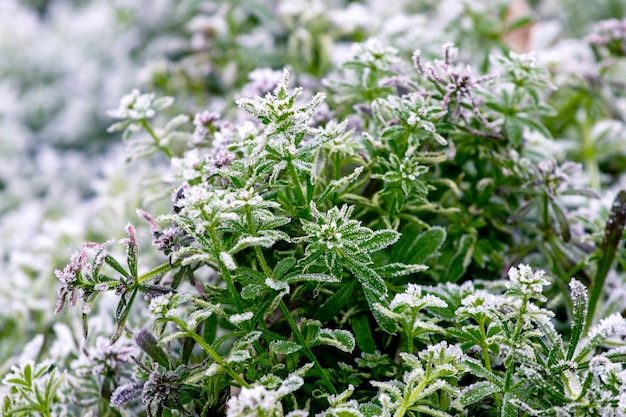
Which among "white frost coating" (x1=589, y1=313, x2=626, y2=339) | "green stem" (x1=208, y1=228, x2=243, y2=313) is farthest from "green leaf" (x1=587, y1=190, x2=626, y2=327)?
"green stem" (x1=208, y1=228, x2=243, y2=313)

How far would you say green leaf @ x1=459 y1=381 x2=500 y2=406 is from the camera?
0.88m

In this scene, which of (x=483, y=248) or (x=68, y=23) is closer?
(x=483, y=248)

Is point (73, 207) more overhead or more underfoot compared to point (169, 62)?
more underfoot

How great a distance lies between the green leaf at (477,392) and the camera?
0.88 metres

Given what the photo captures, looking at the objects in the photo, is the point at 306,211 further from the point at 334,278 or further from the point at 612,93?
the point at 612,93

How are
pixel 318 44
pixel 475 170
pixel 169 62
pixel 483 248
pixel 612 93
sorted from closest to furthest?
1. pixel 483 248
2. pixel 475 170
3. pixel 612 93
4. pixel 318 44
5. pixel 169 62

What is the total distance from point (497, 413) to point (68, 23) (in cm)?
234

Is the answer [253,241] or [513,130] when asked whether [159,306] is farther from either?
[513,130]

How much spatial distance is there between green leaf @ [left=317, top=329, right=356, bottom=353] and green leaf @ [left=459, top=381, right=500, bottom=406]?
0.17 m

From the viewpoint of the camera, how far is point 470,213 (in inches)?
48.1

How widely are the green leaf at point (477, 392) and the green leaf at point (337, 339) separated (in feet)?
0.56

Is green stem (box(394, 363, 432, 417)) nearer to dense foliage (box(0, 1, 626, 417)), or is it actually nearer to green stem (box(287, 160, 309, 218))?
dense foliage (box(0, 1, 626, 417))

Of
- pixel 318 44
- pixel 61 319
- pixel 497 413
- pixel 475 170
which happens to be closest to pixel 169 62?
pixel 318 44

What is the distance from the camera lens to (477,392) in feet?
2.91
